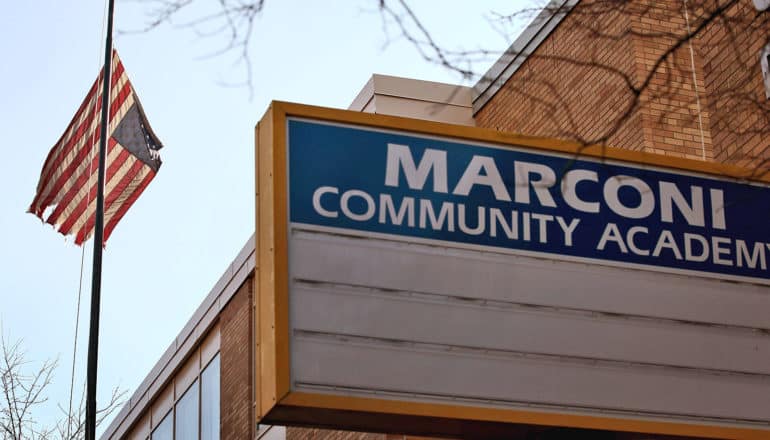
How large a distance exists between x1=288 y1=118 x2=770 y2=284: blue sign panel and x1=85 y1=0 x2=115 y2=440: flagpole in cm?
876

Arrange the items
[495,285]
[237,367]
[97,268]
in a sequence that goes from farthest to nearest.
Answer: [237,367] → [97,268] → [495,285]

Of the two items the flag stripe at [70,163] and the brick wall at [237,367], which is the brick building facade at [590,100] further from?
the flag stripe at [70,163]

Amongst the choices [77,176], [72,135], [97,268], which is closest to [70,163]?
[77,176]

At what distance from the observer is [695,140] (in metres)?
14.4

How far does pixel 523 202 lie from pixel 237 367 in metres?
12.7

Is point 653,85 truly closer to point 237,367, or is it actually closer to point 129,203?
point 129,203

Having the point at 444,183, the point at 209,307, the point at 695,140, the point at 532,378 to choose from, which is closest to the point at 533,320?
the point at 532,378

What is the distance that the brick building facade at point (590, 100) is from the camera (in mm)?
12641

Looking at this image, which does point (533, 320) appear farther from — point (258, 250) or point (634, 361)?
point (258, 250)

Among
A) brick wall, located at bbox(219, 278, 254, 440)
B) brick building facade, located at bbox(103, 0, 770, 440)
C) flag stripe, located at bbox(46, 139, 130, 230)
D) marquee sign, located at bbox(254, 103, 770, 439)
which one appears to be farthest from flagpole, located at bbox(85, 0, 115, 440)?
marquee sign, located at bbox(254, 103, 770, 439)

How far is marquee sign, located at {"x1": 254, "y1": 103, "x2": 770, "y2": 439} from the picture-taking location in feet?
29.7

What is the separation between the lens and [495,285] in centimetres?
950

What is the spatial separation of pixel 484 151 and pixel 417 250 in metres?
0.93

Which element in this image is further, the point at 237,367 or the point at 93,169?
the point at 237,367
